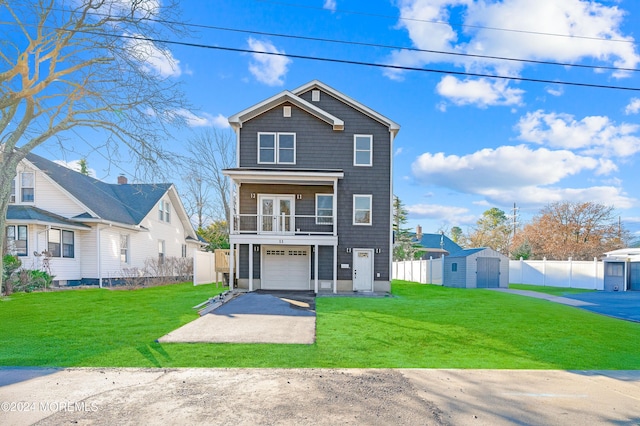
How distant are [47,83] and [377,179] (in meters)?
14.0

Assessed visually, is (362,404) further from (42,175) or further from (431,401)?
(42,175)

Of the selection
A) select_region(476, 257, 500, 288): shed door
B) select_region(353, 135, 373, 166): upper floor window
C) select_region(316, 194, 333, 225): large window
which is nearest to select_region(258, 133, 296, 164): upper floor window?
select_region(316, 194, 333, 225): large window

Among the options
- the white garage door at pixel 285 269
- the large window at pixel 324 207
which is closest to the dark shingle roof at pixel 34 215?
the white garage door at pixel 285 269

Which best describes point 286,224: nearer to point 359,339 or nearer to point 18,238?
point 359,339

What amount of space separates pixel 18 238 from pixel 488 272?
989 inches

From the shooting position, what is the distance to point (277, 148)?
17.5m

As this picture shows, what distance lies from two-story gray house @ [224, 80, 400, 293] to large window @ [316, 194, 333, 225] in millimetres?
49

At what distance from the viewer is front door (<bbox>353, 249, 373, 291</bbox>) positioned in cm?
1730

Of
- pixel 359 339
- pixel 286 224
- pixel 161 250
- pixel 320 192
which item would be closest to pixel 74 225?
pixel 161 250

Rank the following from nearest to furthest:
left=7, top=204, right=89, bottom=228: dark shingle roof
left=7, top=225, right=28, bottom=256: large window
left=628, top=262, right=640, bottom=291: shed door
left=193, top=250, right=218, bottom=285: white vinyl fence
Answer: left=7, top=204, right=89, bottom=228: dark shingle roof, left=7, top=225, right=28, bottom=256: large window, left=193, top=250, right=218, bottom=285: white vinyl fence, left=628, top=262, right=640, bottom=291: shed door

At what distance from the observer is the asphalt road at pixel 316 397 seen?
4.26 metres

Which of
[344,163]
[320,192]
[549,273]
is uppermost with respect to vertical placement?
[344,163]

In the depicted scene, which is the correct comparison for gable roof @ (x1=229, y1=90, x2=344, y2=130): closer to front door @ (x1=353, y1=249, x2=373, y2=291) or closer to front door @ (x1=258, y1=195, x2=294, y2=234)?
front door @ (x1=258, y1=195, x2=294, y2=234)

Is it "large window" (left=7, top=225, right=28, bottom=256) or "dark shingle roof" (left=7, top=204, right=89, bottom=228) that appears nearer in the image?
"dark shingle roof" (left=7, top=204, right=89, bottom=228)
